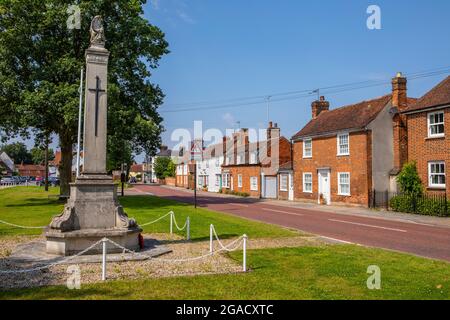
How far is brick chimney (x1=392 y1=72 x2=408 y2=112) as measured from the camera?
30125mm

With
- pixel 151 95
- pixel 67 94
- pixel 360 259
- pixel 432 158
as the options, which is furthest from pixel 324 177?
pixel 360 259

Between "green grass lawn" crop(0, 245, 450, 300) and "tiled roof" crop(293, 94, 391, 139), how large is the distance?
2125 cm

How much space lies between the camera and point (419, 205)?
2491 centimetres

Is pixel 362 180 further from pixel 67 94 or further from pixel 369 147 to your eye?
pixel 67 94

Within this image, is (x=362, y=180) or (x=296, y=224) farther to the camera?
(x=362, y=180)

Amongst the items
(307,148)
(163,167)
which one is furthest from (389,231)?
(163,167)

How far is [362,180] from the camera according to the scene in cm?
2952

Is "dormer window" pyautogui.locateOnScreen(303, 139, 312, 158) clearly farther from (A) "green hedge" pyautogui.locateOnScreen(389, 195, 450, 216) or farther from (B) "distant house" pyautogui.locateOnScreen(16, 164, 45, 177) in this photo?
(B) "distant house" pyautogui.locateOnScreen(16, 164, 45, 177)

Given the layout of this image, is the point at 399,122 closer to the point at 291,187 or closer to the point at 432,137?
the point at 432,137

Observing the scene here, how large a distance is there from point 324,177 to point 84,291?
2835cm

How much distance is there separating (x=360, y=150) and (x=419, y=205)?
6.34 metres

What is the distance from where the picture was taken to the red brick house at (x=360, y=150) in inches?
1159

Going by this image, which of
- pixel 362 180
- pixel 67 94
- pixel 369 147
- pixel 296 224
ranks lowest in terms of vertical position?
pixel 296 224
